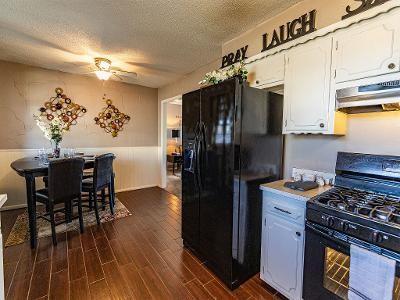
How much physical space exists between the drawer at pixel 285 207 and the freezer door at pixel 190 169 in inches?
29.1

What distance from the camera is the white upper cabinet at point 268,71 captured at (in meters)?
1.92

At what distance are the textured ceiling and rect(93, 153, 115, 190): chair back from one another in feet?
5.15

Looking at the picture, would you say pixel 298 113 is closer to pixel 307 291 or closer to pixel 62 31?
pixel 307 291

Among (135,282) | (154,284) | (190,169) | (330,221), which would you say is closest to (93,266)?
(135,282)

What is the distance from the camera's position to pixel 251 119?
1.76 meters

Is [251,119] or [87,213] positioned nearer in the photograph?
[251,119]

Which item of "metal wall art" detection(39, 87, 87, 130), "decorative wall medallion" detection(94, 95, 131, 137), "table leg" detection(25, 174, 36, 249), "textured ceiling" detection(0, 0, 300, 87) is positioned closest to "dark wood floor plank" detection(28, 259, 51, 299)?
"table leg" detection(25, 174, 36, 249)

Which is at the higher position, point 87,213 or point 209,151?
point 209,151

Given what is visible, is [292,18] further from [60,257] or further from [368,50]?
[60,257]

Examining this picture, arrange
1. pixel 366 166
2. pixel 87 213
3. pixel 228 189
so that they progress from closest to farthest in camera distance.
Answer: pixel 366 166
pixel 228 189
pixel 87 213

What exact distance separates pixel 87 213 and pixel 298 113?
345 centimetres

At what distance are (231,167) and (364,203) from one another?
937 millimetres

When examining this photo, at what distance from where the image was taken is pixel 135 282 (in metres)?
1.83

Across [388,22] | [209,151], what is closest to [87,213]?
[209,151]
